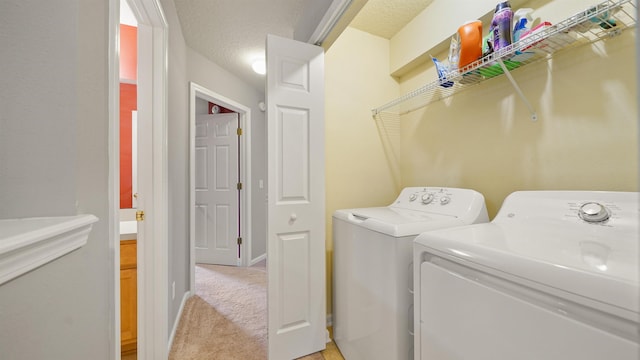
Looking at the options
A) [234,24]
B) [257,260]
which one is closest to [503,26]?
[234,24]

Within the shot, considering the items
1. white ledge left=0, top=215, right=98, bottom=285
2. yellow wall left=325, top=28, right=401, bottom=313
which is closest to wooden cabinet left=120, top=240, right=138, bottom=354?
white ledge left=0, top=215, right=98, bottom=285

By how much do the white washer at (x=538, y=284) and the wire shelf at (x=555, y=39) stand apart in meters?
0.60

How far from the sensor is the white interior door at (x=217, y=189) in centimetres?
316

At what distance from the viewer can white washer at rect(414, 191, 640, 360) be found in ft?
1.59

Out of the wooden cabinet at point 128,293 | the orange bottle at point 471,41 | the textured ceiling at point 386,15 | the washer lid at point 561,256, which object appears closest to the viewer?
the washer lid at point 561,256

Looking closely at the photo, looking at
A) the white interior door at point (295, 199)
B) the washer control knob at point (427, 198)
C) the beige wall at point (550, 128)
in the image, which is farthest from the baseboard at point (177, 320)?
the beige wall at point (550, 128)

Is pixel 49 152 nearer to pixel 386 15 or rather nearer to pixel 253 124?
pixel 386 15

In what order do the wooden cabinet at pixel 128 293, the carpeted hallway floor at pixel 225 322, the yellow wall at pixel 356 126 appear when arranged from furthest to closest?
the yellow wall at pixel 356 126 → the carpeted hallway floor at pixel 225 322 → the wooden cabinet at pixel 128 293

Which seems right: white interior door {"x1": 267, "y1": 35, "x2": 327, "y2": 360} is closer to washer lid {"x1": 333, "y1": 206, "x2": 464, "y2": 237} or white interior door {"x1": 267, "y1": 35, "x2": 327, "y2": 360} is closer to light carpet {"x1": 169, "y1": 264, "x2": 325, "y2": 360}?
light carpet {"x1": 169, "y1": 264, "x2": 325, "y2": 360}

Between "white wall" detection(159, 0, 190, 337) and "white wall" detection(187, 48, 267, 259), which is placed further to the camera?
"white wall" detection(187, 48, 267, 259)

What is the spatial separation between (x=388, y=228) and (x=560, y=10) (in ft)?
4.25

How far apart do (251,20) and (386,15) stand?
3.47 feet

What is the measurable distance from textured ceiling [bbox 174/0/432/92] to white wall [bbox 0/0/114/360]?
137 centimetres

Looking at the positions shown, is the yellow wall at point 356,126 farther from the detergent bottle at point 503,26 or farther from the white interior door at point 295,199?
the detergent bottle at point 503,26
